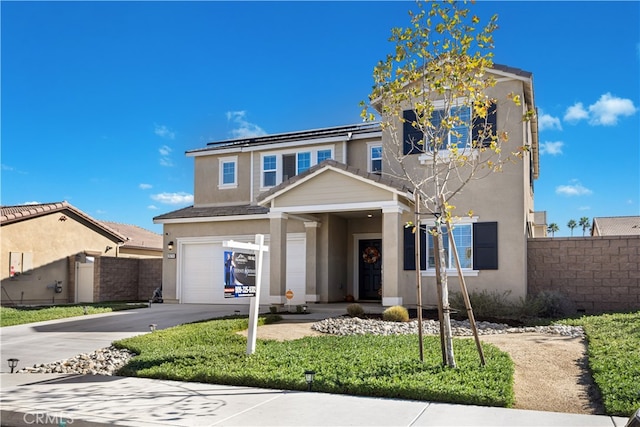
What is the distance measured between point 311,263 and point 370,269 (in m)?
2.40

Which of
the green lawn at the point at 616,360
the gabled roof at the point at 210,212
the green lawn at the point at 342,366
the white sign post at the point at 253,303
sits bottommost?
the green lawn at the point at 342,366

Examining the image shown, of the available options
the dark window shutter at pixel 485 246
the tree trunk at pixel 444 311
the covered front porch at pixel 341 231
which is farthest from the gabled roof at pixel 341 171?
the tree trunk at pixel 444 311

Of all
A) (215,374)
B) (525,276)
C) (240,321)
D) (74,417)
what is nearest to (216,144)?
(240,321)

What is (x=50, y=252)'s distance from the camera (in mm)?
23922

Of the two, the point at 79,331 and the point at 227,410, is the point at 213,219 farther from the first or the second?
the point at 227,410

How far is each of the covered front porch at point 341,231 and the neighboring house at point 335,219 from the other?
1.3 inches

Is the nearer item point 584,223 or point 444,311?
point 444,311

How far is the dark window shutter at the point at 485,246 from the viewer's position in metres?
15.7

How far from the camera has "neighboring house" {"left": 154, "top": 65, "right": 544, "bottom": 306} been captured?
15539 millimetres

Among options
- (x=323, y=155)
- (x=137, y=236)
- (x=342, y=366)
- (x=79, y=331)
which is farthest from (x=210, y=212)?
(x=342, y=366)

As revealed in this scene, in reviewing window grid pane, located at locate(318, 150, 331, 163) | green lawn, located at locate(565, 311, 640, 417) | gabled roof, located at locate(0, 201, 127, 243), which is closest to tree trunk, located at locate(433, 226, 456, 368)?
green lawn, located at locate(565, 311, 640, 417)

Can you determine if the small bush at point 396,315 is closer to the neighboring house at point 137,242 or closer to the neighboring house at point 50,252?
the neighboring house at point 50,252

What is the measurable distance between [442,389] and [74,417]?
4214 mm

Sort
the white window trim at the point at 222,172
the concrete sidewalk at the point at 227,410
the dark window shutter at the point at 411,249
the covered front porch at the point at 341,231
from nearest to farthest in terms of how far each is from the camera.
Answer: the concrete sidewalk at the point at 227,410 → the covered front porch at the point at 341,231 → the dark window shutter at the point at 411,249 → the white window trim at the point at 222,172
